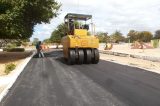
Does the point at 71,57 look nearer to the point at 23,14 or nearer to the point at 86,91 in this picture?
the point at 23,14

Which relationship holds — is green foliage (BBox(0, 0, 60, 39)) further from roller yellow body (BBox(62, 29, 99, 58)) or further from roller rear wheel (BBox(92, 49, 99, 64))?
roller rear wheel (BBox(92, 49, 99, 64))

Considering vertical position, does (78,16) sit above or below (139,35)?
above

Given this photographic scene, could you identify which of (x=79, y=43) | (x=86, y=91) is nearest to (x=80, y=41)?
(x=79, y=43)

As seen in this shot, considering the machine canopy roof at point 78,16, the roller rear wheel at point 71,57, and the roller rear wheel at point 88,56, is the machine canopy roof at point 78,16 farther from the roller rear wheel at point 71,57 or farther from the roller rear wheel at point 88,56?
the roller rear wheel at point 71,57

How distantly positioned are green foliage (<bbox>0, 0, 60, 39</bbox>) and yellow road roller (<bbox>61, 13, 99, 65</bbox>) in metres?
5.08

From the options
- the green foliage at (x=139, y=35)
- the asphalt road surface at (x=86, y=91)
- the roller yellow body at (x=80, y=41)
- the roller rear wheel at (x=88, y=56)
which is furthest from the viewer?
the green foliage at (x=139, y=35)

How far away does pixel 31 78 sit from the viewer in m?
15.6

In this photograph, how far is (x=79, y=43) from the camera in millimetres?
23094

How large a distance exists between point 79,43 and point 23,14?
936 cm

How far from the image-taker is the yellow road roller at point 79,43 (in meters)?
22.9

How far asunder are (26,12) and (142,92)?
846 inches

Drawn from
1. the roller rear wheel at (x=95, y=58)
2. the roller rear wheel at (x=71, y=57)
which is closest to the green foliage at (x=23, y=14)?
the roller rear wheel at (x=71, y=57)

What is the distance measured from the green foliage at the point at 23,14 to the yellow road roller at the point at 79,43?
16.7ft

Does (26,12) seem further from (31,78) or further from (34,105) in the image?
(34,105)
